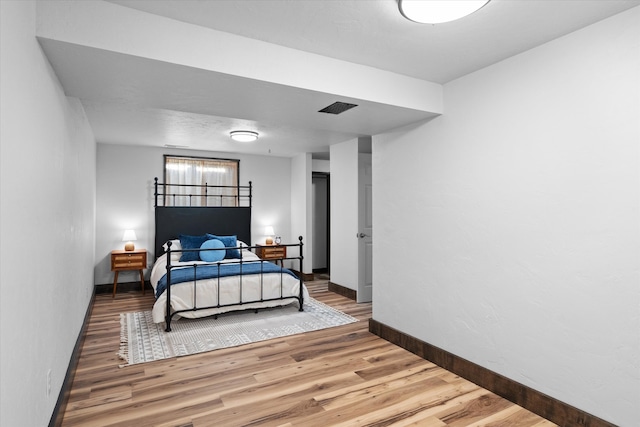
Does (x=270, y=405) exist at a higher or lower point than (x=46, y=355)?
lower

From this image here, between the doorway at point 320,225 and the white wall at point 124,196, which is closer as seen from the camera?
the white wall at point 124,196

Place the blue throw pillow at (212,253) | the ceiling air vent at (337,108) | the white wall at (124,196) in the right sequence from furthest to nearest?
the white wall at (124,196)
the blue throw pillow at (212,253)
the ceiling air vent at (337,108)

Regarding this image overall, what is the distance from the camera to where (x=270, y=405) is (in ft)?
8.17

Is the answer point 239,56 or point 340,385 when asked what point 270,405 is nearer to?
point 340,385

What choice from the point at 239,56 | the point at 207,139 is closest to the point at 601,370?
the point at 239,56

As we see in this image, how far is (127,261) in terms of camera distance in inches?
218

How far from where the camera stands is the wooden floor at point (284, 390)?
2318mm

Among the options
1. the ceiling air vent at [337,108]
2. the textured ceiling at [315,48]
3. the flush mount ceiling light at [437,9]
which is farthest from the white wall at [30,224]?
the ceiling air vent at [337,108]

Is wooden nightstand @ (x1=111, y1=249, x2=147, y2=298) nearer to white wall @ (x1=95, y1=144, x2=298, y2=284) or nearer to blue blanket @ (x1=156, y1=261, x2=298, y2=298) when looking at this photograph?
white wall @ (x1=95, y1=144, x2=298, y2=284)

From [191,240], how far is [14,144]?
4470 mm

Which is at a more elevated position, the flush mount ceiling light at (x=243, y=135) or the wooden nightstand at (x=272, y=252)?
the flush mount ceiling light at (x=243, y=135)

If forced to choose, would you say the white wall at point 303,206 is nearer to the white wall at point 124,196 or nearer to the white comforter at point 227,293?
the white wall at point 124,196

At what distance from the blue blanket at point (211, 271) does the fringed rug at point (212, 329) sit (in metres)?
0.47

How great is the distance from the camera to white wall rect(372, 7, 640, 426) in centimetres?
A: 197
